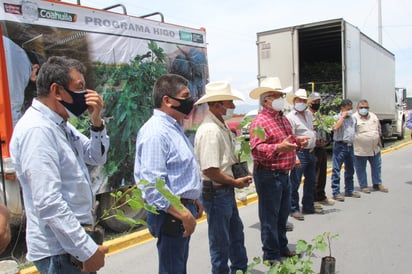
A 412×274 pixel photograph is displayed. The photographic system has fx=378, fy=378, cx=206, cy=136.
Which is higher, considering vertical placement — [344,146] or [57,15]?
[57,15]

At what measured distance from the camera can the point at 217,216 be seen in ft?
11.0

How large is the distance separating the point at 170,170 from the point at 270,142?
179 cm

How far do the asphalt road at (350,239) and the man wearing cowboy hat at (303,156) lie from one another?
0.80 feet

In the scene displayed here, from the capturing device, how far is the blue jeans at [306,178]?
19.7 feet

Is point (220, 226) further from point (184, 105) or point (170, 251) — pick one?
point (184, 105)

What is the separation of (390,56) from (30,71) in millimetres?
16481

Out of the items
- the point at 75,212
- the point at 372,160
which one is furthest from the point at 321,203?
the point at 75,212

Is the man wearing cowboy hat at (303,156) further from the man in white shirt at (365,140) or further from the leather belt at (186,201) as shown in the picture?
the leather belt at (186,201)

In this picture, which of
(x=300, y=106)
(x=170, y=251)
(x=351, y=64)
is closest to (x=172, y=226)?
(x=170, y=251)

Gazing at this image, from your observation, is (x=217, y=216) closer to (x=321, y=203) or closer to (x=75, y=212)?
(x=75, y=212)

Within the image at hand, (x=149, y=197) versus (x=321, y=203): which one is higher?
(x=149, y=197)

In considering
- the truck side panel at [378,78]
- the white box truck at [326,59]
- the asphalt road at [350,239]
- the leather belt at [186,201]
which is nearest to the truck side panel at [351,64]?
the white box truck at [326,59]

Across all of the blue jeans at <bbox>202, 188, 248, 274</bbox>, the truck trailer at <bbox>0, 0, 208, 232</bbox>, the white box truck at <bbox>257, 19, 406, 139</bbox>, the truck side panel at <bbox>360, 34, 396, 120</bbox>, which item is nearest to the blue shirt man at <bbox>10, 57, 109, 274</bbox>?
the blue jeans at <bbox>202, 188, 248, 274</bbox>

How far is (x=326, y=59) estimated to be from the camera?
1336 cm
